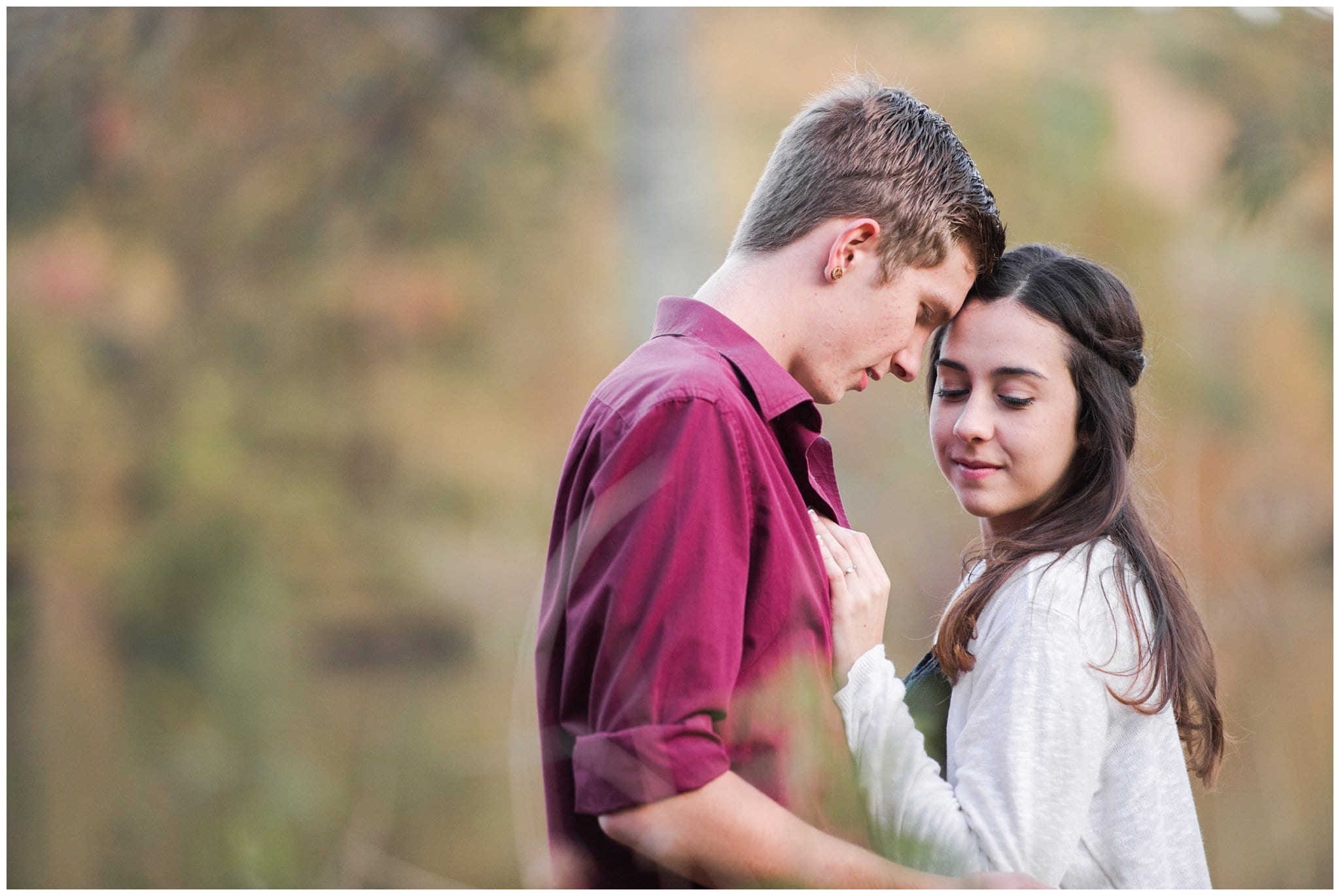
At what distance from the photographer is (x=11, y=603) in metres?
1.34

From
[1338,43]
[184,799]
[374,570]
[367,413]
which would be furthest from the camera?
[367,413]

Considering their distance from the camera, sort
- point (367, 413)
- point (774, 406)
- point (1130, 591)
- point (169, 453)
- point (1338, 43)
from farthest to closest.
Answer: point (367, 413) < point (169, 453) < point (1338, 43) < point (1130, 591) < point (774, 406)

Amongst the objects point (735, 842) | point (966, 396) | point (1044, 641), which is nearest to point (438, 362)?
point (966, 396)

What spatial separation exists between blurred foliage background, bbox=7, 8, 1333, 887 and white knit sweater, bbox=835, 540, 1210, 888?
415 millimetres

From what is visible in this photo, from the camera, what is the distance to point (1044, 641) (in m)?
1.28

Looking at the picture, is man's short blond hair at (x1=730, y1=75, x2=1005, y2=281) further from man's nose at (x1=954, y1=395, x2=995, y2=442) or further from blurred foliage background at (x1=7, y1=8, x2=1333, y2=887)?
blurred foliage background at (x1=7, y1=8, x2=1333, y2=887)

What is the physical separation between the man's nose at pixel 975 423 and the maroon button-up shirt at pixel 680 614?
1.11 ft

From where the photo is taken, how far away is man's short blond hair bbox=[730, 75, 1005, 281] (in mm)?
1387

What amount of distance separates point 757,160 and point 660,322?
4.20 metres

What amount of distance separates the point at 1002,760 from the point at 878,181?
74cm

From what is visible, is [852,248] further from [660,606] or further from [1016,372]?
[660,606]

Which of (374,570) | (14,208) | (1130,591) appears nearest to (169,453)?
(14,208)

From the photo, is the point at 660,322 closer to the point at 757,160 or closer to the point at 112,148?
the point at 112,148

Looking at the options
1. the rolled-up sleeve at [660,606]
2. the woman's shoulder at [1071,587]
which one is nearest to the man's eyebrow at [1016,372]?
the woman's shoulder at [1071,587]
